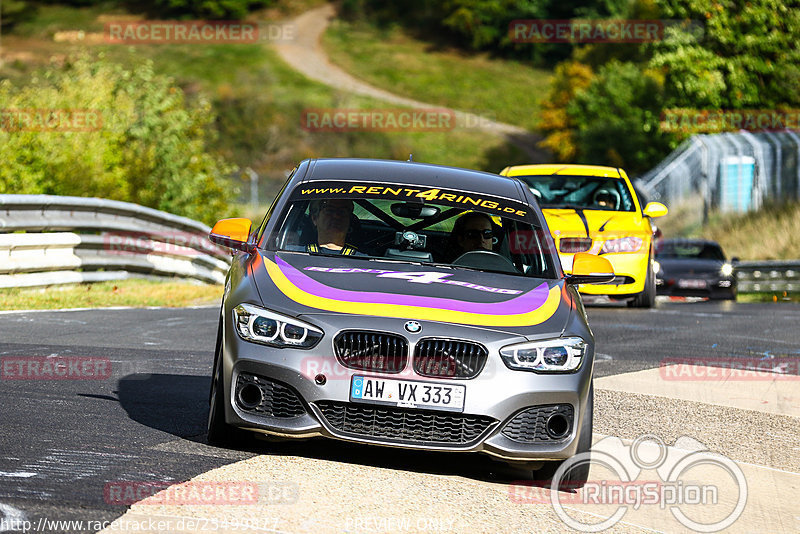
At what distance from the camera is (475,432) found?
619 centimetres

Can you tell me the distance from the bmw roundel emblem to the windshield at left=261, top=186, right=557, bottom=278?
112 centimetres

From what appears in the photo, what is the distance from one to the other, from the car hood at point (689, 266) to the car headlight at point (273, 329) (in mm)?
16598

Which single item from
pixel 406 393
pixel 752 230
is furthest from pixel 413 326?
pixel 752 230

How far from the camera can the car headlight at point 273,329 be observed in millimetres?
6129

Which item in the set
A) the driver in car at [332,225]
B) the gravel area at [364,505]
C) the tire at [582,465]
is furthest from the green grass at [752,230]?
the gravel area at [364,505]

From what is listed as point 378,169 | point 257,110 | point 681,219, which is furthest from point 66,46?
point 378,169

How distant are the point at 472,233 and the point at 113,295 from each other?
28.4 ft

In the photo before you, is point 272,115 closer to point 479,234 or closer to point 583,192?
point 583,192

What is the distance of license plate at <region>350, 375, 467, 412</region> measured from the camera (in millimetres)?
6062

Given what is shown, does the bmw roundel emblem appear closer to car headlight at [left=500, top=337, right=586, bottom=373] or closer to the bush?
car headlight at [left=500, top=337, right=586, bottom=373]

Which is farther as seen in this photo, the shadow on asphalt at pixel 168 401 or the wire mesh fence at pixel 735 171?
the wire mesh fence at pixel 735 171

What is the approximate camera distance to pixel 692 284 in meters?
22.1

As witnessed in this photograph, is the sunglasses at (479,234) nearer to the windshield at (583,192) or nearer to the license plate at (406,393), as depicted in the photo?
the license plate at (406,393)

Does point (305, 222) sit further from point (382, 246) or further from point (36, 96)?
point (36, 96)
